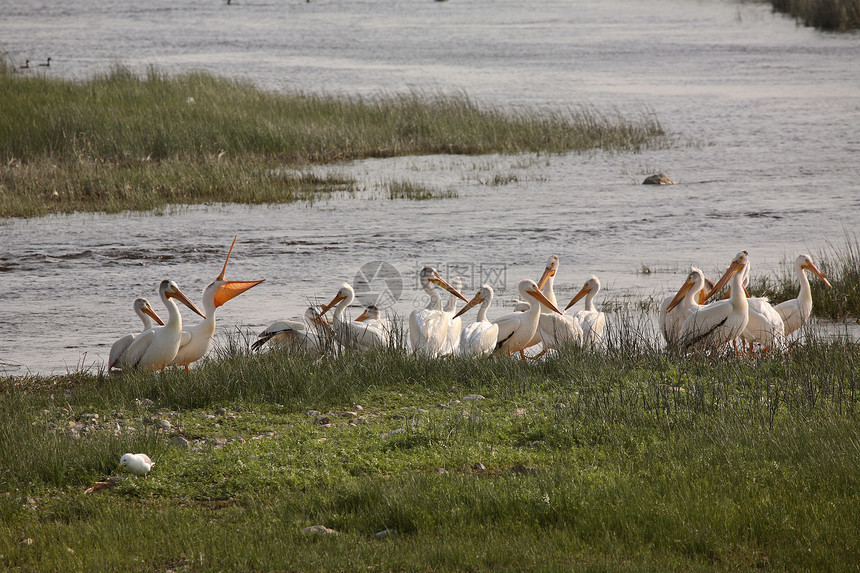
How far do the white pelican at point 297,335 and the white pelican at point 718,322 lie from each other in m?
3.22

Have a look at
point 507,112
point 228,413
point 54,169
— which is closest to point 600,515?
point 228,413

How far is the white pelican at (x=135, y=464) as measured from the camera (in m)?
5.51

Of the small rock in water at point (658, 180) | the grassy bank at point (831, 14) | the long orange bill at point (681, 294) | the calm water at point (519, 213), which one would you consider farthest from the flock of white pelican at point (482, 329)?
the grassy bank at point (831, 14)

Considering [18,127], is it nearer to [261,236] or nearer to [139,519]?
[261,236]

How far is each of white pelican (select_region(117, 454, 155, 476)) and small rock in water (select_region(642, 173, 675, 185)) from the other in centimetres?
1570

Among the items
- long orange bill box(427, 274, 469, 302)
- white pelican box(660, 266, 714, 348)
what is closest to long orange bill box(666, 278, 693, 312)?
white pelican box(660, 266, 714, 348)

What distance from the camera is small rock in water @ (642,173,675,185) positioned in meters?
19.6

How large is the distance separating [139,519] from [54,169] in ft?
48.7

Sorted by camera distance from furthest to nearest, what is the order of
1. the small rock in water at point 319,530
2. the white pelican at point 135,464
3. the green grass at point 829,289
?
the green grass at point 829,289 → the white pelican at point 135,464 → the small rock in water at point 319,530

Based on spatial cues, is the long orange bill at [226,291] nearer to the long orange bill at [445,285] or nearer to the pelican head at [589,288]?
the long orange bill at [445,285]

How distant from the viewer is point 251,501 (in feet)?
17.2

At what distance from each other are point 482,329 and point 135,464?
4.20 m

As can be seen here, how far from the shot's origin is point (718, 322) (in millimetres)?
8625

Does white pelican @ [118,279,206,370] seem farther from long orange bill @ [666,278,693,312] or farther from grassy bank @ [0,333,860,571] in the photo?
long orange bill @ [666,278,693,312]
